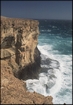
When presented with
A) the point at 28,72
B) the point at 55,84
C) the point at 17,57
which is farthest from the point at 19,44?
the point at 55,84

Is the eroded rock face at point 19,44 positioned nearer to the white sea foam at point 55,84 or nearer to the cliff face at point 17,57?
the cliff face at point 17,57

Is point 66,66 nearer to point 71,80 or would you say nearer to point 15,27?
point 71,80

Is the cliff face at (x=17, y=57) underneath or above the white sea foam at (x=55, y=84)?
above

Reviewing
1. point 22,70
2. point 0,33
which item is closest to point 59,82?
point 22,70

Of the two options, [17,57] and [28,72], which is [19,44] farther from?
[28,72]

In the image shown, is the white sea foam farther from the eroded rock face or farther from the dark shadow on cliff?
the eroded rock face

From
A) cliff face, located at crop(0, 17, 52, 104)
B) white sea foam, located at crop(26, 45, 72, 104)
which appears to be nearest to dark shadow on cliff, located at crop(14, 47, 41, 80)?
cliff face, located at crop(0, 17, 52, 104)

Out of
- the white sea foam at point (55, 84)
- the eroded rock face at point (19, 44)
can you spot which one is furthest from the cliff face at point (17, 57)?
the white sea foam at point (55, 84)

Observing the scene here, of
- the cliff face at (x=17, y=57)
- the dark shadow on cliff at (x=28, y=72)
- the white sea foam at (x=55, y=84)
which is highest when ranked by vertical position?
the cliff face at (x=17, y=57)
